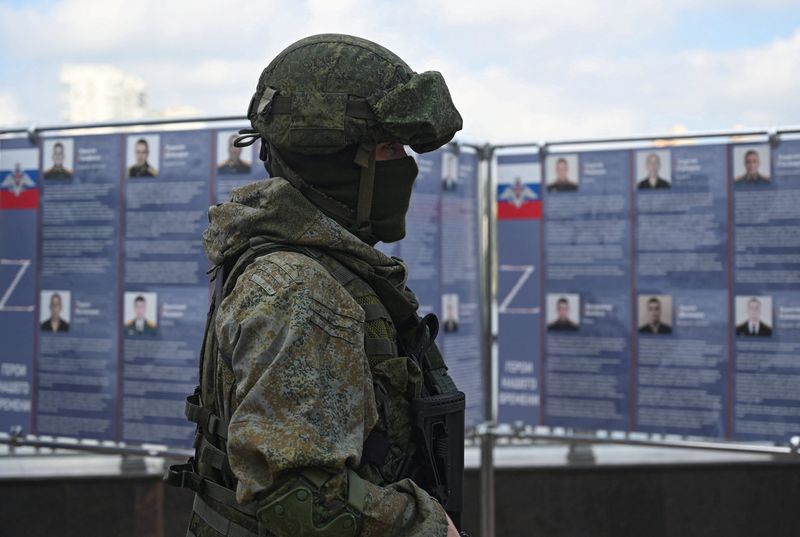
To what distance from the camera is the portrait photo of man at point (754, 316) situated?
4117 millimetres

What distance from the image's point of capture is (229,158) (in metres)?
4.02

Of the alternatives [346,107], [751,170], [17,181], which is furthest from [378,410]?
[17,181]

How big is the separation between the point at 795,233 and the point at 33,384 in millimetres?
3295

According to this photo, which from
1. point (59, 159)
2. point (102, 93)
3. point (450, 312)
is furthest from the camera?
point (102, 93)

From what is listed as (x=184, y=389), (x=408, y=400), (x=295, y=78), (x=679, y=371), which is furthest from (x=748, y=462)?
(x=295, y=78)

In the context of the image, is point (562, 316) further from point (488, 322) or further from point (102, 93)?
point (102, 93)

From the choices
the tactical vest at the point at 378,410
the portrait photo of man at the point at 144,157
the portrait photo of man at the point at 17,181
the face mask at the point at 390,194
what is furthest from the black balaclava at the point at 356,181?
the portrait photo of man at the point at 17,181

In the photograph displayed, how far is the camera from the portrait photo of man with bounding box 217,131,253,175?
4.01 meters

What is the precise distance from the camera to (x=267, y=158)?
2.05 metres

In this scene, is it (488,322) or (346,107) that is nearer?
(346,107)

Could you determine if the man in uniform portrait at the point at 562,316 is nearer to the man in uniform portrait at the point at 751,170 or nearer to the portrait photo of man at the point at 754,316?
the portrait photo of man at the point at 754,316

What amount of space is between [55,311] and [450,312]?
1.71 metres

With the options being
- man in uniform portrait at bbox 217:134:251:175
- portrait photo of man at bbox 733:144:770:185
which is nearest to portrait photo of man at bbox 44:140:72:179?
man in uniform portrait at bbox 217:134:251:175

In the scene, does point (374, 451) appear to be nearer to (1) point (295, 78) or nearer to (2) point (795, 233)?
(1) point (295, 78)
